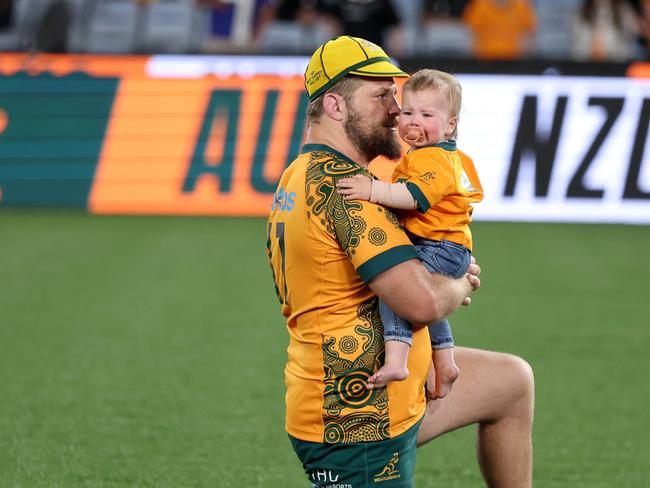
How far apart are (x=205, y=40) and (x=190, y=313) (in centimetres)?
953

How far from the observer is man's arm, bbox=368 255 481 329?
133 inches

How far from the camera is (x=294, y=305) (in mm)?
3572

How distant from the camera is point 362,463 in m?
3.48

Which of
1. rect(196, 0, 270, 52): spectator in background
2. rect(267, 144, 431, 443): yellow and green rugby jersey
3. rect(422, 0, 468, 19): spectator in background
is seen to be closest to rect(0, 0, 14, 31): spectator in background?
rect(196, 0, 270, 52): spectator in background

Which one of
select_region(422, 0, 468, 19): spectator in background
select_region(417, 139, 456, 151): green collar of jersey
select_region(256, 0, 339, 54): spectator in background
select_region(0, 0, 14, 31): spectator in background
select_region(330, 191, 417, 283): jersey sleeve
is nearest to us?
select_region(330, 191, 417, 283): jersey sleeve

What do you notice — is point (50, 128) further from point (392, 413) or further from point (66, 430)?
point (392, 413)

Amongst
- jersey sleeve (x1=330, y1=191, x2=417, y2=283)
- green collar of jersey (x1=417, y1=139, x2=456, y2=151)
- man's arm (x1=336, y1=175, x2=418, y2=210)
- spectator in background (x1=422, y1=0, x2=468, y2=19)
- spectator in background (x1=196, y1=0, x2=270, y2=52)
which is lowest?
spectator in background (x1=196, y1=0, x2=270, y2=52)

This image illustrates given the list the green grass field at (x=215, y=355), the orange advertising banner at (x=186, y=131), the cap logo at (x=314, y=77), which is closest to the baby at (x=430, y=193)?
the cap logo at (x=314, y=77)

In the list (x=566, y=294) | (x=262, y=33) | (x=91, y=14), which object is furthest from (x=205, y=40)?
(x=566, y=294)

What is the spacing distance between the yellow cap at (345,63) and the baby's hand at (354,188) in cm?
31

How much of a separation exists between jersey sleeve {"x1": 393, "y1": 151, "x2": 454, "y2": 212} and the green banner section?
415 inches

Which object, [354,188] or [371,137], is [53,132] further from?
[354,188]

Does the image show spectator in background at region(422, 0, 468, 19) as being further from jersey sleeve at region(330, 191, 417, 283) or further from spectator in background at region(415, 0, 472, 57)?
jersey sleeve at region(330, 191, 417, 283)

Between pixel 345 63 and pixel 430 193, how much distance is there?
0.47 m
